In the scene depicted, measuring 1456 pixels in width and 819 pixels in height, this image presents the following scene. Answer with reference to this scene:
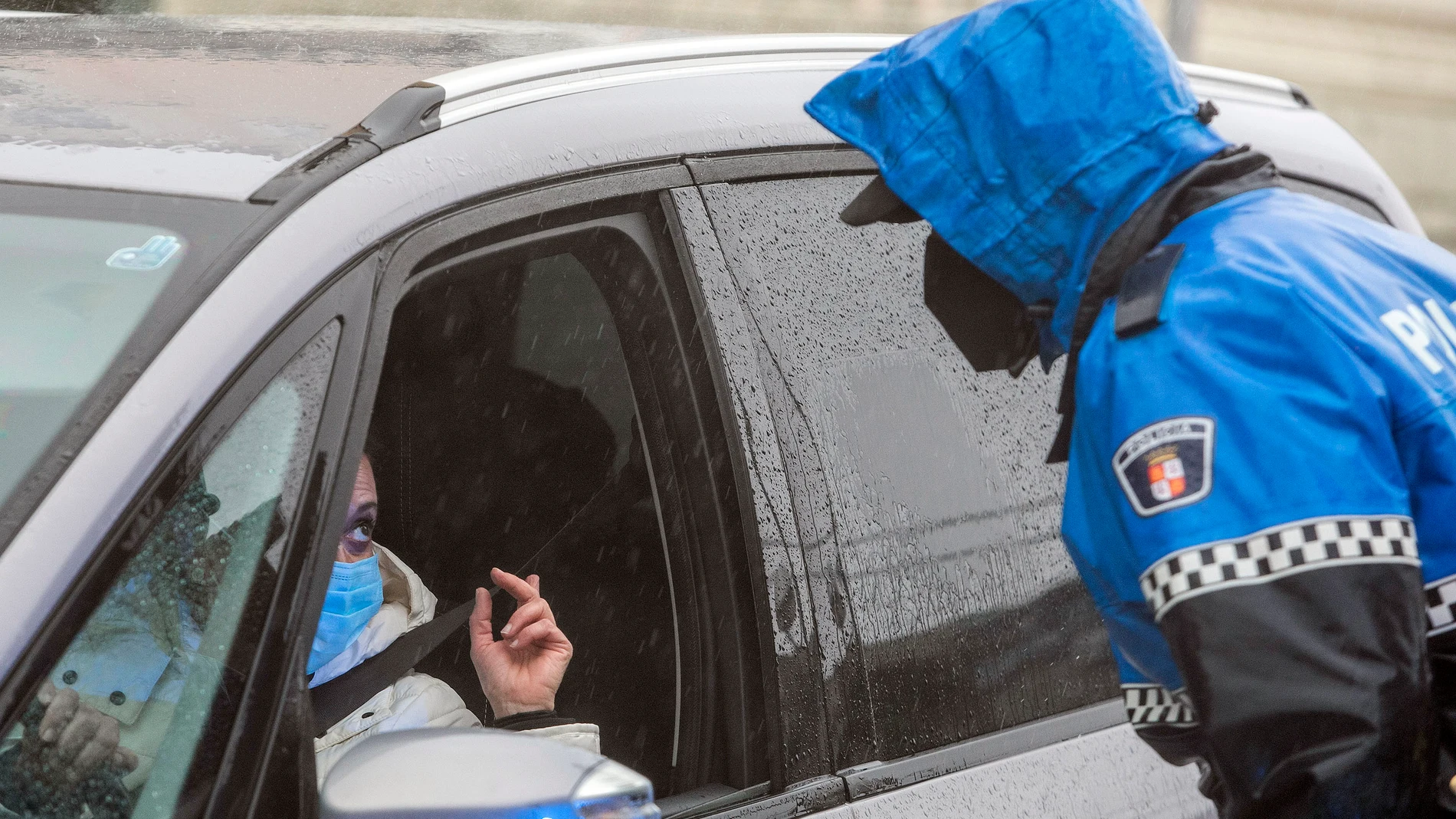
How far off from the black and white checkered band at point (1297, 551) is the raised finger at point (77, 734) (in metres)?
0.95

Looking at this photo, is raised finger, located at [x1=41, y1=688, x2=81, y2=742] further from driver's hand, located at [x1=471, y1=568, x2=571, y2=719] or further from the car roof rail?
driver's hand, located at [x1=471, y1=568, x2=571, y2=719]

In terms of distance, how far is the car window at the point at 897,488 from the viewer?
5.96 ft

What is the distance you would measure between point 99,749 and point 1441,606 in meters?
1.21

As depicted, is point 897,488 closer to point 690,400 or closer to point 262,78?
point 690,400

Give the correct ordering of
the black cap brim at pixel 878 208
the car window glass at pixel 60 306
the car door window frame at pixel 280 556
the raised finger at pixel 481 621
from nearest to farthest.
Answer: the car door window frame at pixel 280 556
the car window glass at pixel 60 306
the black cap brim at pixel 878 208
the raised finger at pixel 481 621

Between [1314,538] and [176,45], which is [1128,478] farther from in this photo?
[176,45]

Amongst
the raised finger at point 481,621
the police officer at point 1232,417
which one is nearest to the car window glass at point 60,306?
the raised finger at point 481,621

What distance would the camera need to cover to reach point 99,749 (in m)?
1.27

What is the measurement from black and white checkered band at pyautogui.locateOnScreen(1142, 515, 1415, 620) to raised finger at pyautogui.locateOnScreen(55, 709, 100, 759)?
953 mm

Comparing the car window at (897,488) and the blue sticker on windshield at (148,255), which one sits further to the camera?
the car window at (897,488)

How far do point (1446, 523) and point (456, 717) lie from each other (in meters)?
1.31

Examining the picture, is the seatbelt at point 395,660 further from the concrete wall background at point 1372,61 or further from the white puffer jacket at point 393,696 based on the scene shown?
the concrete wall background at point 1372,61

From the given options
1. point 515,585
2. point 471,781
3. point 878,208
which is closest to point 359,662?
point 515,585

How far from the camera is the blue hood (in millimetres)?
1533
